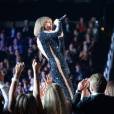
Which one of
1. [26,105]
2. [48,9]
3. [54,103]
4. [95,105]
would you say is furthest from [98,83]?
[48,9]

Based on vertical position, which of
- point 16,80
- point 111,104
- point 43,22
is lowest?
point 111,104

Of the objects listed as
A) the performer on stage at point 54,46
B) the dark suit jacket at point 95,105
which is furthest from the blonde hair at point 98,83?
the performer on stage at point 54,46

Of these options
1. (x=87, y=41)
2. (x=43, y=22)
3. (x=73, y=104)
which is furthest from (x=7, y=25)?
(x=73, y=104)

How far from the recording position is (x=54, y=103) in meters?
4.55

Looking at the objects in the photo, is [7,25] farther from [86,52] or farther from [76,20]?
[86,52]

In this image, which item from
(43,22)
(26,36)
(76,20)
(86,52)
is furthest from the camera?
(76,20)

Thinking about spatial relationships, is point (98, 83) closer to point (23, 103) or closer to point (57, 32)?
point (23, 103)

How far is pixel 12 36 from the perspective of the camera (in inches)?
638

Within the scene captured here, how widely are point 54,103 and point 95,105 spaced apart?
44cm

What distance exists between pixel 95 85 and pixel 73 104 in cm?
29

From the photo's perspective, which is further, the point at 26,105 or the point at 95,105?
the point at 95,105

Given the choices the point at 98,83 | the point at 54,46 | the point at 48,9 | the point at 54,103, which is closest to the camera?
the point at 54,103

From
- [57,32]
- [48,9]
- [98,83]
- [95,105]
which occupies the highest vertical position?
[48,9]

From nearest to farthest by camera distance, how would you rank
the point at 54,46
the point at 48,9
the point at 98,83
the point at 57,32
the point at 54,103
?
the point at 54,103, the point at 98,83, the point at 57,32, the point at 54,46, the point at 48,9
